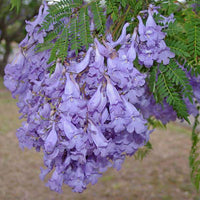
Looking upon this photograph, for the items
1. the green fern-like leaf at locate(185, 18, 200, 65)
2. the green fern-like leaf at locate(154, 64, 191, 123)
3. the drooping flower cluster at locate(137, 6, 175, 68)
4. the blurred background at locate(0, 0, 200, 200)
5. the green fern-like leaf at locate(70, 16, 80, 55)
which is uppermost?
the green fern-like leaf at locate(70, 16, 80, 55)

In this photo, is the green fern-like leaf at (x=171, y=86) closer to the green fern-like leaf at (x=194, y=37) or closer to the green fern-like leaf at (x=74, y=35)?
the green fern-like leaf at (x=194, y=37)

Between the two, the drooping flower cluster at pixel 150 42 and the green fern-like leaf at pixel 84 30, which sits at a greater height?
the green fern-like leaf at pixel 84 30

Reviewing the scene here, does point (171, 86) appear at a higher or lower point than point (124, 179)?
higher

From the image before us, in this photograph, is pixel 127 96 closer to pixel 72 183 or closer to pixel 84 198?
pixel 72 183

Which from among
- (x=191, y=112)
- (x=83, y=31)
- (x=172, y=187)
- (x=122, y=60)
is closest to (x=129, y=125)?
(x=122, y=60)

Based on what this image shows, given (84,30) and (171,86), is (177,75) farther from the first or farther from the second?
(84,30)

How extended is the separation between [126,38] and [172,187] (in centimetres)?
377

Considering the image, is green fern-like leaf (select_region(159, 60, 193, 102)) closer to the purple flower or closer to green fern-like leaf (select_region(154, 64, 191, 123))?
green fern-like leaf (select_region(154, 64, 191, 123))

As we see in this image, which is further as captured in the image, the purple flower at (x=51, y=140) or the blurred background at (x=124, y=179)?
the blurred background at (x=124, y=179)

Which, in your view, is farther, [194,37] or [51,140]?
[194,37]

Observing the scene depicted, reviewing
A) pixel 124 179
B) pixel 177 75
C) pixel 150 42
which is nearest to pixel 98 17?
pixel 150 42

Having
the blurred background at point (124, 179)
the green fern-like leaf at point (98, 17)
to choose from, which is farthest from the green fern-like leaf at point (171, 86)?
the blurred background at point (124, 179)

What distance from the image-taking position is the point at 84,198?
4.00 m

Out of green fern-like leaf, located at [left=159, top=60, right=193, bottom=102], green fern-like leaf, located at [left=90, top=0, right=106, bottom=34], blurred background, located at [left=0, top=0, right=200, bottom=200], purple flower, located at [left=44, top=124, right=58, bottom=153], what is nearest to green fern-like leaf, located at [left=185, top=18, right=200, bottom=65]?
green fern-like leaf, located at [left=159, top=60, right=193, bottom=102]
